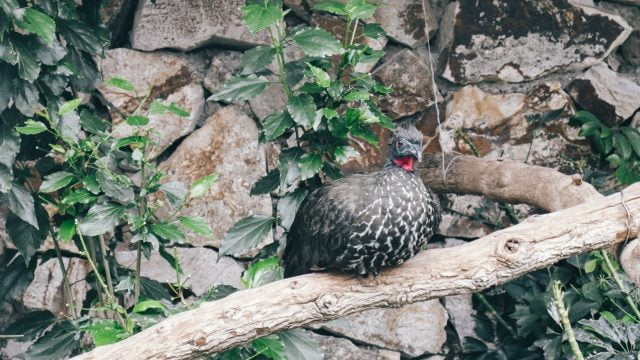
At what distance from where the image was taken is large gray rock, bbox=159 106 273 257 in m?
3.91

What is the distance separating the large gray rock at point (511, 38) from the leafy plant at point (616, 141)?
261 millimetres

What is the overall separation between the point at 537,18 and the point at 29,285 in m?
2.23

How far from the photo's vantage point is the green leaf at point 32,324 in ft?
11.5

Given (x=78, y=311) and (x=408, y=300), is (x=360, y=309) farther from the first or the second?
(x=78, y=311)

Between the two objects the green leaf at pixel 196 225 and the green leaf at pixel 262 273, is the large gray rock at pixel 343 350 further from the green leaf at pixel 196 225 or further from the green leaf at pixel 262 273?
the green leaf at pixel 196 225

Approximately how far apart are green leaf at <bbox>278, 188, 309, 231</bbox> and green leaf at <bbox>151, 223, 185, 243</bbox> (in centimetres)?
36

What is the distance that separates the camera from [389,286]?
119 inches

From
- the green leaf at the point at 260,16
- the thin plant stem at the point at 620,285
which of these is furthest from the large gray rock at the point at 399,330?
the green leaf at the point at 260,16

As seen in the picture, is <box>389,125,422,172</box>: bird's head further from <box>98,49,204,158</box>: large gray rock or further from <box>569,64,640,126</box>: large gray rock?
<box>569,64,640,126</box>: large gray rock

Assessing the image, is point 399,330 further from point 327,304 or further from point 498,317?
point 327,304

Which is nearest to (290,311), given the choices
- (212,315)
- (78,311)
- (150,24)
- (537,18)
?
(212,315)

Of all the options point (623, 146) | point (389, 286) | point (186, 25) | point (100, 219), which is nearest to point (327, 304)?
point (389, 286)

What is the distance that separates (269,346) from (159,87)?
1.29 metres

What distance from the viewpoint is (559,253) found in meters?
2.95
